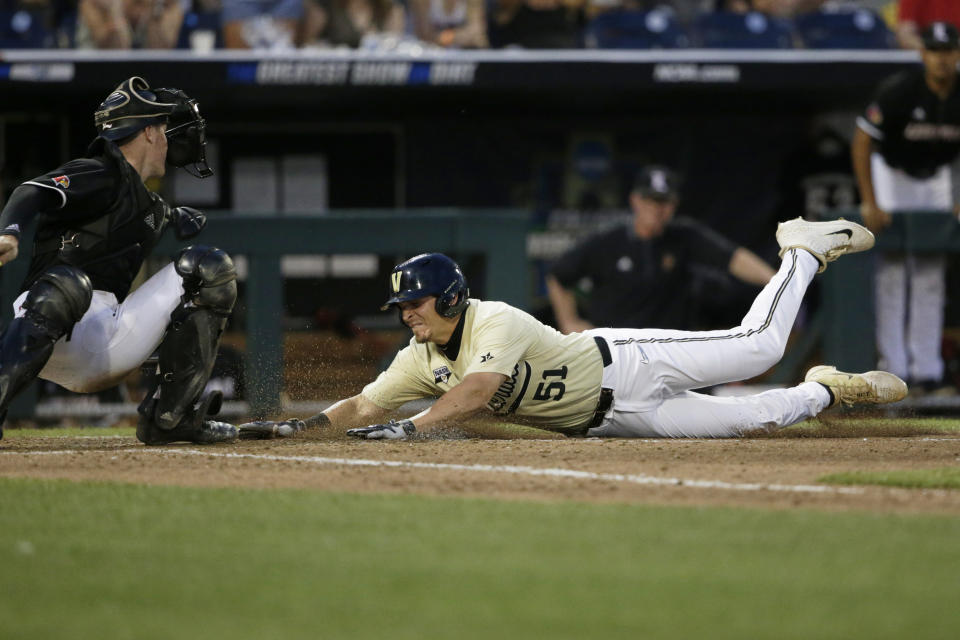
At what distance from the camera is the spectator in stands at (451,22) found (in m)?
10.3

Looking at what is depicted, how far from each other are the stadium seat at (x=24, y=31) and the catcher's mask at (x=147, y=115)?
4602mm

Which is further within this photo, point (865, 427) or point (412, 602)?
point (865, 427)

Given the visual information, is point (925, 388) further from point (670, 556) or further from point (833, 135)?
point (670, 556)

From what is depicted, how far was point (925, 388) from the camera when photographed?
350 inches

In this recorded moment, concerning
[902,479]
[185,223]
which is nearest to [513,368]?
[185,223]

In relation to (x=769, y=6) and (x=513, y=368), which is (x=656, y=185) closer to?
(x=769, y=6)

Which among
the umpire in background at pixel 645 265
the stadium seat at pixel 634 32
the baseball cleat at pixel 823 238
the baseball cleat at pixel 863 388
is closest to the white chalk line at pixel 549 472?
the baseball cleat at pixel 863 388

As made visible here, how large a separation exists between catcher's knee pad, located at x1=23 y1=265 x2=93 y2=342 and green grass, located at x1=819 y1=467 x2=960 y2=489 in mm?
2575

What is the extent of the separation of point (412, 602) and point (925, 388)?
679 centimetres

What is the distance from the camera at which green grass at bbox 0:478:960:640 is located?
260 centimetres

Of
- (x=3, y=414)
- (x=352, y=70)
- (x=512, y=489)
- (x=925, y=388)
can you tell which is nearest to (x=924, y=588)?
(x=512, y=489)

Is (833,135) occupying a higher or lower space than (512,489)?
higher

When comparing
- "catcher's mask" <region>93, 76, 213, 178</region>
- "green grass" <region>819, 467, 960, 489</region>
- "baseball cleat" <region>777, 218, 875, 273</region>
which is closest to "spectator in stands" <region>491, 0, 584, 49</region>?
"baseball cleat" <region>777, 218, 875, 273</region>

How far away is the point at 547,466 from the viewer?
474 centimetres
